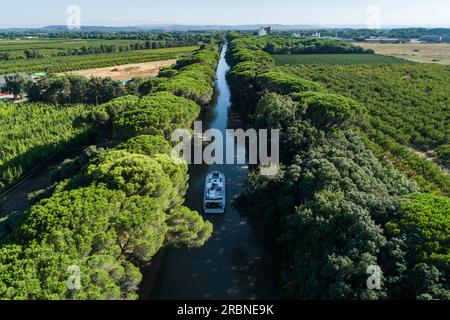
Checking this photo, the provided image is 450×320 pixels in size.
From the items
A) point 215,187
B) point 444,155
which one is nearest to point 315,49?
point 444,155

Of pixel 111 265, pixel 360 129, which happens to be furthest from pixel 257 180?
pixel 360 129

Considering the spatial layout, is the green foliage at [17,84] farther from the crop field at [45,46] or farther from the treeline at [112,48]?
the treeline at [112,48]

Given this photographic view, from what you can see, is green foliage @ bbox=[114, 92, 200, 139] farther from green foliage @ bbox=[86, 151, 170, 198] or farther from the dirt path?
the dirt path

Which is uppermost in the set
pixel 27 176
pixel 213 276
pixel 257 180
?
pixel 257 180

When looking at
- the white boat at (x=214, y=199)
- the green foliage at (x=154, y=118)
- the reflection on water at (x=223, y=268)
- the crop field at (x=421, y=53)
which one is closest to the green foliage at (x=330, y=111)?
the white boat at (x=214, y=199)

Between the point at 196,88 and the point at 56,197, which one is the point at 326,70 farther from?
the point at 56,197

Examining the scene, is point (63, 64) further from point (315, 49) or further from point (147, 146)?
point (315, 49)
